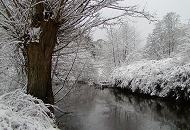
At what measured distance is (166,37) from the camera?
134 feet

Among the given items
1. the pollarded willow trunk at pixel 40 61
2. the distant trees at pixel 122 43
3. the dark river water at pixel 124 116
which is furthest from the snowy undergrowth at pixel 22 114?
the distant trees at pixel 122 43

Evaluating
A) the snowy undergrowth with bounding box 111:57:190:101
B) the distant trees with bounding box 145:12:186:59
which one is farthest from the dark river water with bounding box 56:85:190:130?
the distant trees with bounding box 145:12:186:59

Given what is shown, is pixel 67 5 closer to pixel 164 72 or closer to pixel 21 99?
pixel 21 99

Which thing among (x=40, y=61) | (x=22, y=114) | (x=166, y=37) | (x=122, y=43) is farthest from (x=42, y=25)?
(x=122, y=43)

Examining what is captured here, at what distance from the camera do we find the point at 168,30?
1606 inches

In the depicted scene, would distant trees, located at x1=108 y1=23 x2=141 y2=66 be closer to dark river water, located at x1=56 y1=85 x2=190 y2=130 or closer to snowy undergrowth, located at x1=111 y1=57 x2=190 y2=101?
snowy undergrowth, located at x1=111 y1=57 x2=190 y2=101

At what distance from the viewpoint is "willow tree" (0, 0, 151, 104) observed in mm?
4176

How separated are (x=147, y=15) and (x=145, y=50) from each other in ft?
122

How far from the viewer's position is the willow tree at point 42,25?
4.18 metres

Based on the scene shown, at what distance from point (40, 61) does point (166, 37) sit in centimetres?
3834

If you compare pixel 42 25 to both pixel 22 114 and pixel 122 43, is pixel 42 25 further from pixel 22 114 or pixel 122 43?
pixel 122 43

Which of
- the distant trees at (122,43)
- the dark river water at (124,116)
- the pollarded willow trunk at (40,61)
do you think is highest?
the distant trees at (122,43)

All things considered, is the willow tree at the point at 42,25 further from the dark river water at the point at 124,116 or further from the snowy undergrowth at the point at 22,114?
the dark river water at the point at 124,116

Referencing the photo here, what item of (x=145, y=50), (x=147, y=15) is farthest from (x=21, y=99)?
(x=145, y=50)
